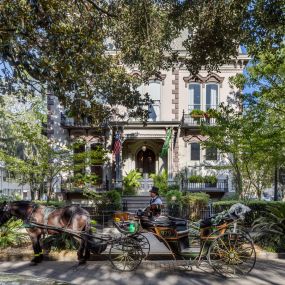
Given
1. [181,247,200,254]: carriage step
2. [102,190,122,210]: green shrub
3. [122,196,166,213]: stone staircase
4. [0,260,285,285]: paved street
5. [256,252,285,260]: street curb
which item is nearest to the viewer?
[0,260,285,285]: paved street

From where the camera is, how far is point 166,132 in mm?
27578

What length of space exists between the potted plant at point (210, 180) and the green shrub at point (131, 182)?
14.9 feet

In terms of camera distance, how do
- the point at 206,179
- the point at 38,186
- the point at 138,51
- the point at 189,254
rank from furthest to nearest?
the point at 206,179
the point at 38,186
the point at 138,51
the point at 189,254

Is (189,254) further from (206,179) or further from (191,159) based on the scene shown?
(191,159)

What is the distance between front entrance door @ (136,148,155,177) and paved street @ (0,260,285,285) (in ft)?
65.1

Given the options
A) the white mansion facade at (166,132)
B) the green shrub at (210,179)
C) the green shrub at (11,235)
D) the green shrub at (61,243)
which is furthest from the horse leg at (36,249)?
the green shrub at (210,179)

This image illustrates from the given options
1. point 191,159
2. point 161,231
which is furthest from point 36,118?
point 161,231

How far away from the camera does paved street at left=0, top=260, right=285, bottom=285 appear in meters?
8.40

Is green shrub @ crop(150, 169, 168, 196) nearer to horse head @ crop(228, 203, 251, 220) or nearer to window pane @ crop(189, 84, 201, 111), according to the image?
window pane @ crop(189, 84, 201, 111)

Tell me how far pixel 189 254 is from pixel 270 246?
11.5 feet

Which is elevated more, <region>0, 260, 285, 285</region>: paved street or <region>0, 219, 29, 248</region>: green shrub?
<region>0, 219, 29, 248</region>: green shrub

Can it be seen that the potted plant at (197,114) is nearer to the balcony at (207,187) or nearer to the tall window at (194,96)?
the tall window at (194,96)

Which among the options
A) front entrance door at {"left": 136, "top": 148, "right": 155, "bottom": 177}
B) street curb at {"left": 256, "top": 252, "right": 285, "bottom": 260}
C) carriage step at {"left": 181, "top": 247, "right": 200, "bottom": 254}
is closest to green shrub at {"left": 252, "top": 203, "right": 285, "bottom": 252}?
street curb at {"left": 256, "top": 252, "right": 285, "bottom": 260}

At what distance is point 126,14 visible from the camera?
36.6 ft
